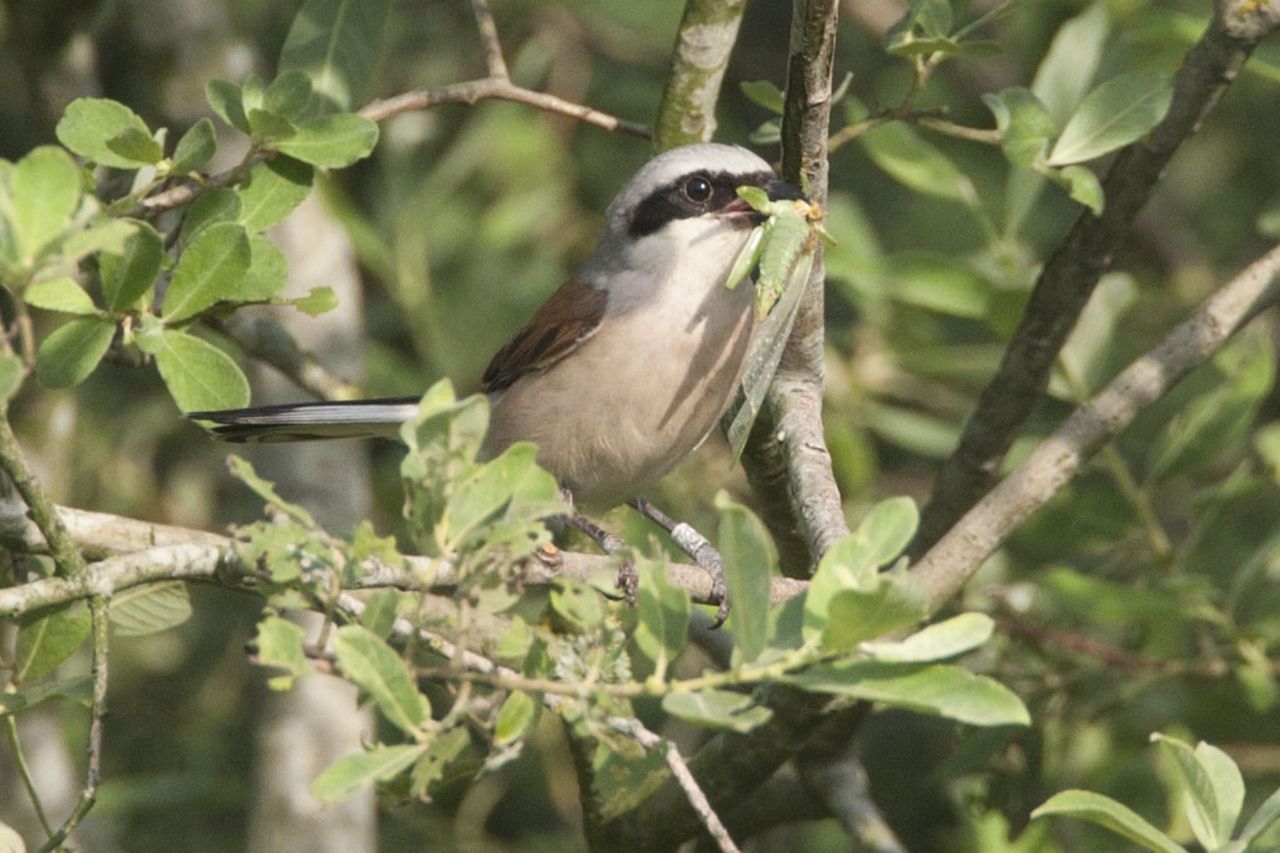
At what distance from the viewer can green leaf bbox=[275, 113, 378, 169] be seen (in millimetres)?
2537

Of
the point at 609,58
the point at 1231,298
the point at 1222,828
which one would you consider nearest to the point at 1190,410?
the point at 1231,298

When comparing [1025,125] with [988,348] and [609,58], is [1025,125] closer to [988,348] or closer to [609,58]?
[988,348]

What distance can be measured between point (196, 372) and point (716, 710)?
3.66ft

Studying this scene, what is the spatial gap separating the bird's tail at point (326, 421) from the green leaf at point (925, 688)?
1697mm

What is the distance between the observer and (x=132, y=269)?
7.32ft

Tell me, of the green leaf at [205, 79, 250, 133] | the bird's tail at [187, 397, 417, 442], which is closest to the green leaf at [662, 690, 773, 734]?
the green leaf at [205, 79, 250, 133]

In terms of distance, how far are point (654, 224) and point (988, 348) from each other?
171 centimetres

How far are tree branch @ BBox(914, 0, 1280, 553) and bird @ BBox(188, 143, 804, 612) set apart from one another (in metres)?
0.56

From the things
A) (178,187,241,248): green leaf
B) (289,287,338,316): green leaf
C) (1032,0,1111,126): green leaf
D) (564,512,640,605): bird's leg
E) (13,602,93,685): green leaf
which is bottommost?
(564,512,640,605): bird's leg

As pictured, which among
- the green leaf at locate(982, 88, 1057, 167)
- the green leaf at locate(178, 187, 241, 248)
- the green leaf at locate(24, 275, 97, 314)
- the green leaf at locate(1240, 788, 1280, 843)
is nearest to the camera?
the green leaf at locate(1240, 788, 1280, 843)

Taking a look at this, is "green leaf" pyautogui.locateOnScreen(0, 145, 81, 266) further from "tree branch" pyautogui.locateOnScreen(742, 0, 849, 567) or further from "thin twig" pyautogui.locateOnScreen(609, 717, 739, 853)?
"tree branch" pyautogui.locateOnScreen(742, 0, 849, 567)

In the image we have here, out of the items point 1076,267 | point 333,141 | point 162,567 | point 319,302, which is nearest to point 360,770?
point 162,567

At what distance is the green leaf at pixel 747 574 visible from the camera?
1680 mm

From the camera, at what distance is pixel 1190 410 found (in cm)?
369
